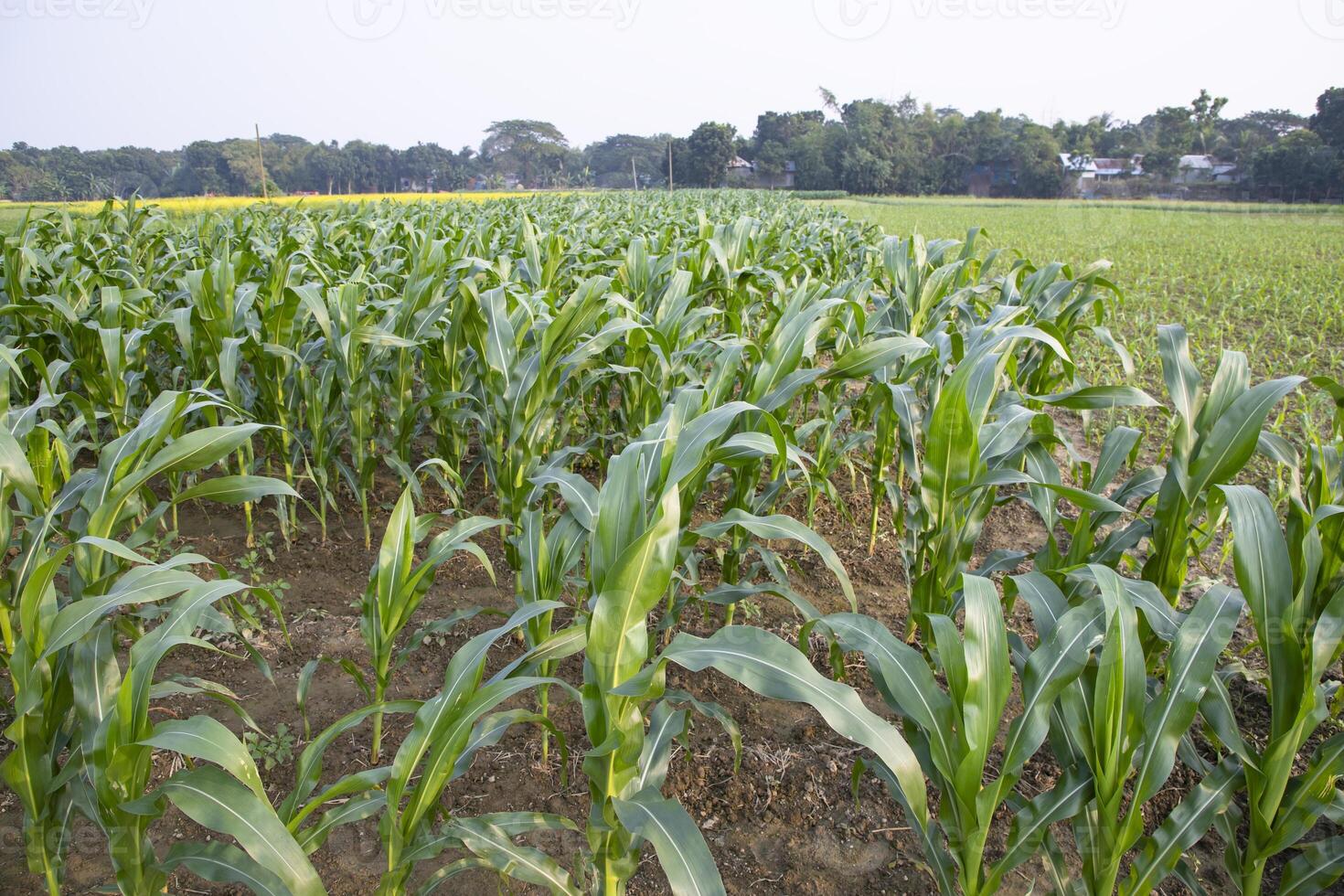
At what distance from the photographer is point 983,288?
3.93 meters

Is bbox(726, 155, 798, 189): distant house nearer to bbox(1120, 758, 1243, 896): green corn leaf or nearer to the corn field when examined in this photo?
the corn field

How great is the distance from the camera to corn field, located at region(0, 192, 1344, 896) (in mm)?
1175

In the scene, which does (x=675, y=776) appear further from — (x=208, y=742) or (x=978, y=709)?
(x=208, y=742)

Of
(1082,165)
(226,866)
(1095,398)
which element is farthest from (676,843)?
(1082,165)

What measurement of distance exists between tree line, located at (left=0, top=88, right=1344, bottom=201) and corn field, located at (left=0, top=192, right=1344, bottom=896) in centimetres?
→ 542

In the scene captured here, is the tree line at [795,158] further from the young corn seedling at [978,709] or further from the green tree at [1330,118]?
the young corn seedling at [978,709]

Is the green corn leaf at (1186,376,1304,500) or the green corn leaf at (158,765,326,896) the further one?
the green corn leaf at (1186,376,1304,500)

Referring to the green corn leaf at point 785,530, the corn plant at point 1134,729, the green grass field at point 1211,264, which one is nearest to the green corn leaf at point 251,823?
the green corn leaf at point 785,530

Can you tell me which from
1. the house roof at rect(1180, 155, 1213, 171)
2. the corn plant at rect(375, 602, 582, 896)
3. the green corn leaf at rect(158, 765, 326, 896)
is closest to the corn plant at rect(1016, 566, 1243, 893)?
the corn plant at rect(375, 602, 582, 896)

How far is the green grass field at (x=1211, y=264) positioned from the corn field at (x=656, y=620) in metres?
3.36

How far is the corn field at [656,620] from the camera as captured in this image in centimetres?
117

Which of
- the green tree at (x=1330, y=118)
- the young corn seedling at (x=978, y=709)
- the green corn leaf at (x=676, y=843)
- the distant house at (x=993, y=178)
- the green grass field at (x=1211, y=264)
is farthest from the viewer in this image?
→ the distant house at (x=993, y=178)

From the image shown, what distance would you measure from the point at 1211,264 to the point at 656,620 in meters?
14.4

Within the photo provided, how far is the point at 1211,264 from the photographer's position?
12.9 meters
